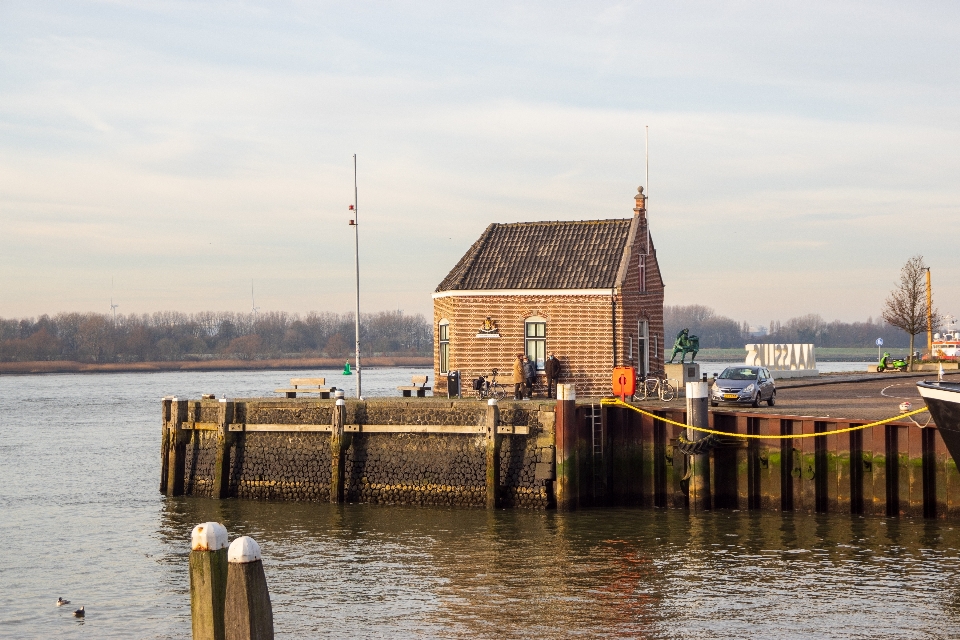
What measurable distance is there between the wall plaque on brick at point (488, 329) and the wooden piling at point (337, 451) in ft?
31.4

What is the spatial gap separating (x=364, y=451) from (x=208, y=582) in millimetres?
20785

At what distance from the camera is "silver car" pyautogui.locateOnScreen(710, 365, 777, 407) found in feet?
112

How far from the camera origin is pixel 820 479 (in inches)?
1019

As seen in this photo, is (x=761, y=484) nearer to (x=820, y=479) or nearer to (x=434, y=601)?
(x=820, y=479)

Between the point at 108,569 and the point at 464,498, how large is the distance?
8444 millimetres

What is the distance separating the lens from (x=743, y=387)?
1350 inches

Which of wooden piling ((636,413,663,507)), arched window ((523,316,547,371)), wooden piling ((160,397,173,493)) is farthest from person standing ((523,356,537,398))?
wooden piling ((160,397,173,493))

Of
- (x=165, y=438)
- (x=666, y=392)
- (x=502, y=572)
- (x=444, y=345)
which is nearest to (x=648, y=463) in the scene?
(x=502, y=572)

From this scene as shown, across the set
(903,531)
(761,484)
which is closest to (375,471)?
(761,484)

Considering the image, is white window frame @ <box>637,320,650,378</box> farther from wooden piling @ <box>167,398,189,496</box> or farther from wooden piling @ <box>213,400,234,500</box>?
wooden piling @ <box>167,398,189,496</box>

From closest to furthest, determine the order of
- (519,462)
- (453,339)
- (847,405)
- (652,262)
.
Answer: (519,462) → (847,405) → (453,339) → (652,262)

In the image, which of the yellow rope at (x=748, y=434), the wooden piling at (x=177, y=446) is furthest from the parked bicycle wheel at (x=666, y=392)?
the wooden piling at (x=177, y=446)

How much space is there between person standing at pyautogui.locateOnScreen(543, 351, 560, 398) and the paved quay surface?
155 inches

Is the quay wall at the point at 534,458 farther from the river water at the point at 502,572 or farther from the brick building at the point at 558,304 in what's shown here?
the brick building at the point at 558,304
